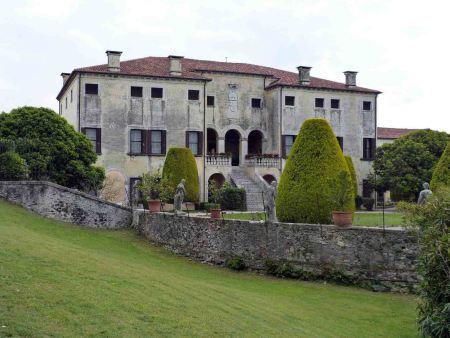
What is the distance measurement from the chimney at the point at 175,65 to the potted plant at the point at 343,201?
23.6 m

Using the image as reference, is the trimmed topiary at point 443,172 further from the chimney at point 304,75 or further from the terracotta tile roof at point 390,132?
the terracotta tile roof at point 390,132

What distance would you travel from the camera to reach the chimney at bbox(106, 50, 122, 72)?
41.8m

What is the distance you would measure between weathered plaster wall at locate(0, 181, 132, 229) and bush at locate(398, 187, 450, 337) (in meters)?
18.2

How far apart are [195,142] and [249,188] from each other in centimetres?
511

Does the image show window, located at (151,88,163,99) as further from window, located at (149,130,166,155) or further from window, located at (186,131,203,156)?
window, located at (186,131,203,156)

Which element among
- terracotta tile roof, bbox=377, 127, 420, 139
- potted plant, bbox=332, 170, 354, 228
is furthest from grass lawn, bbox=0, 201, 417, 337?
terracotta tile roof, bbox=377, 127, 420, 139

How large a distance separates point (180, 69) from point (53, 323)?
3476 cm

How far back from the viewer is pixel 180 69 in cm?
4362

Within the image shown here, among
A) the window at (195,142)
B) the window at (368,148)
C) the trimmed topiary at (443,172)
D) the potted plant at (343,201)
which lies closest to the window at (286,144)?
the window at (195,142)

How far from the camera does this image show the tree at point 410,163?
144 ft

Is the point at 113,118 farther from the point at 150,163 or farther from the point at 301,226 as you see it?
the point at 301,226

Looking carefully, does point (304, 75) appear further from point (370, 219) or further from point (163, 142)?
point (370, 219)

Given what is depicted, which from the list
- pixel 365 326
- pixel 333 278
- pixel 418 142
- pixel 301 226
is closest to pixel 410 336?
pixel 365 326

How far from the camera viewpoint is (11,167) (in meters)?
28.7
